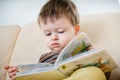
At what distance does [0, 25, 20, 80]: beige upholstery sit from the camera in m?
1.40

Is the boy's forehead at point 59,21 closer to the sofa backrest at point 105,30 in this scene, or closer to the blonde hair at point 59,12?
the blonde hair at point 59,12

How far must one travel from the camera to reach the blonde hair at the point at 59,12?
37.1 inches

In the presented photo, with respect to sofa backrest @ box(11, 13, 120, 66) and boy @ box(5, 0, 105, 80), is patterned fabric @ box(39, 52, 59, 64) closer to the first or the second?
boy @ box(5, 0, 105, 80)

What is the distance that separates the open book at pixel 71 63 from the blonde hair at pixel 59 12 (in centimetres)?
19

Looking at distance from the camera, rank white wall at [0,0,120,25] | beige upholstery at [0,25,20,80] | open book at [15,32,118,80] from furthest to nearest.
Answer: white wall at [0,0,120,25], beige upholstery at [0,25,20,80], open book at [15,32,118,80]

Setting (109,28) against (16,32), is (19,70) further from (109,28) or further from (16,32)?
Answer: (16,32)

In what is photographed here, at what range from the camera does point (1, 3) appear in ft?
5.84

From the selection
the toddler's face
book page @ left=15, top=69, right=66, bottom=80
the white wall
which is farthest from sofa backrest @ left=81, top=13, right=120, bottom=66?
the white wall

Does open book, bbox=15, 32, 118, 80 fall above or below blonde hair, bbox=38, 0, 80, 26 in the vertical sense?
below

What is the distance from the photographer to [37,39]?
124 centimetres

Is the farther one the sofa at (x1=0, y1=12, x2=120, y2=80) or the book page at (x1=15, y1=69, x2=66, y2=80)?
the sofa at (x1=0, y1=12, x2=120, y2=80)

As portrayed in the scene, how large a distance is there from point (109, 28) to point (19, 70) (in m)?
0.45

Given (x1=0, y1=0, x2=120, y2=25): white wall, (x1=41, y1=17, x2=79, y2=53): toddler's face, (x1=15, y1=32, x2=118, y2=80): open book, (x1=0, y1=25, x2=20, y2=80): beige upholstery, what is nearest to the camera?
(x1=15, y1=32, x2=118, y2=80): open book

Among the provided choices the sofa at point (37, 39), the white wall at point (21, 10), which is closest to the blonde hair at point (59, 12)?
the sofa at point (37, 39)
